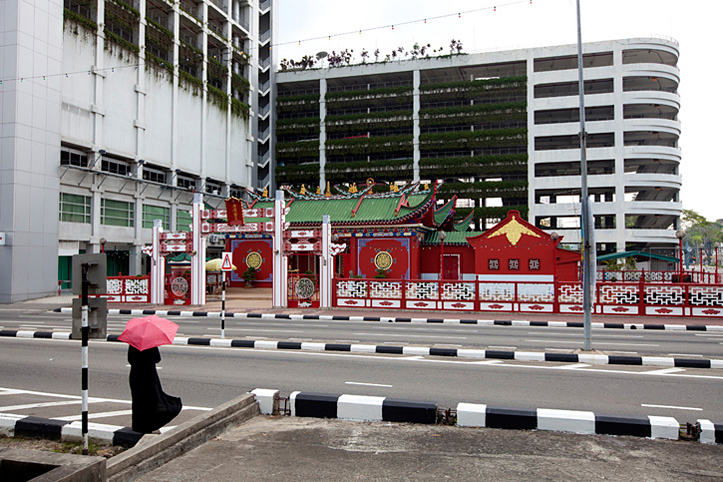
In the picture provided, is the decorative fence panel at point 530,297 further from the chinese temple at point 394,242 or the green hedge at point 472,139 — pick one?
the green hedge at point 472,139

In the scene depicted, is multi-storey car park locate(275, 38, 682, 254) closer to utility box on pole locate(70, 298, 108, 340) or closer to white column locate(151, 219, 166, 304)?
white column locate(151, 219, 166, 304)

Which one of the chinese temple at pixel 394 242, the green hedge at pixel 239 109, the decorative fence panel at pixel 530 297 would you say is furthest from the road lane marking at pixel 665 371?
the green hedge at pixel 239 109

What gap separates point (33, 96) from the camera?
3016cm

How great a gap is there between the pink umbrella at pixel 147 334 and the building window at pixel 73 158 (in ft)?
107

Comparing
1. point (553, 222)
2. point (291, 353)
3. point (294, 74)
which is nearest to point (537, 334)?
point (291, 353)

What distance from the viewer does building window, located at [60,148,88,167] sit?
34.3 m

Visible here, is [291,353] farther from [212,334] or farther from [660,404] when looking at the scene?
[660,404]

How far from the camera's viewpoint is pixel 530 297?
20.6 m

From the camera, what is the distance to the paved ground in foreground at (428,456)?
185 inches

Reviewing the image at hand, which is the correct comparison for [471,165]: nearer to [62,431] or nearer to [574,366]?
[574,366]

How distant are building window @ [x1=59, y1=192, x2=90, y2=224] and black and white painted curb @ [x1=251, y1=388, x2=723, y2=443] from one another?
32694 mm

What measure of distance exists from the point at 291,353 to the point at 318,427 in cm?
563

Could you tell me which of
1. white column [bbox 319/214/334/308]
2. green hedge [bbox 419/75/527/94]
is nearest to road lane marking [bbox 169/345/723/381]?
white column [bbox 319/214/334/308]

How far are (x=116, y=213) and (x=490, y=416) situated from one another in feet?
125
